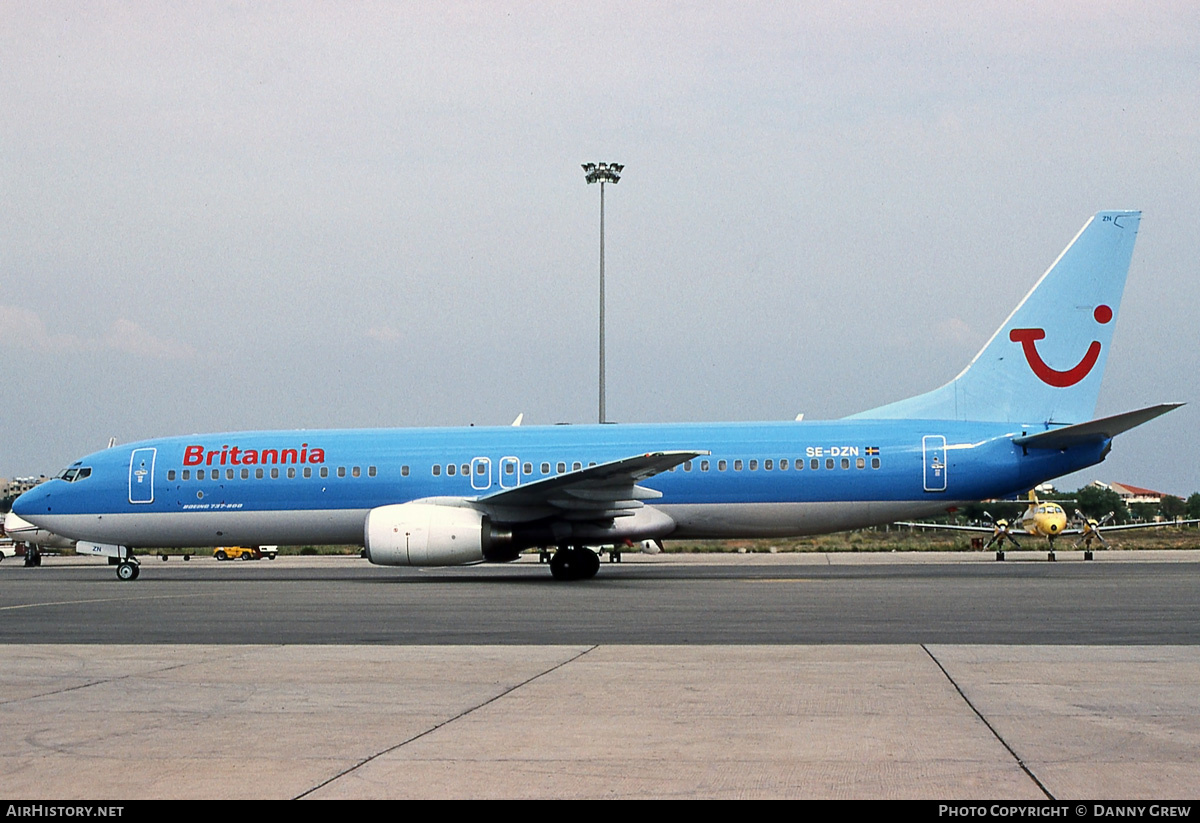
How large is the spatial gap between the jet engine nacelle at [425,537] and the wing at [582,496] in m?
0.86

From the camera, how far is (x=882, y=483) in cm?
2466

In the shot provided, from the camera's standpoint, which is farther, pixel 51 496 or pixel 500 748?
pixel 51 496

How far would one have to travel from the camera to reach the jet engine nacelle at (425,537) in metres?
22.6

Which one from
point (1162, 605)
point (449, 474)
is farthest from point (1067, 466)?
point (449, 474)

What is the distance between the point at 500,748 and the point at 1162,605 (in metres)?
12.3

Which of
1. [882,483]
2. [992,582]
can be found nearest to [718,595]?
[992,582]

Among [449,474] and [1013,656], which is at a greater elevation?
[449,474]

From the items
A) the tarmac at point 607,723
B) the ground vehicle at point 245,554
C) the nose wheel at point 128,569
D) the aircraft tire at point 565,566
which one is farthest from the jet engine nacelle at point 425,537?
the ground vehicle at point 245,554

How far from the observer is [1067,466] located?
24641 mm

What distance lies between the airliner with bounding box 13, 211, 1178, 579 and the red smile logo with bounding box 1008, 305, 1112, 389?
30mm

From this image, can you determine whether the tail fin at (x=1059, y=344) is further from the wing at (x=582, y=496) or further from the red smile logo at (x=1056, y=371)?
the wing at (x=582, y=496)
